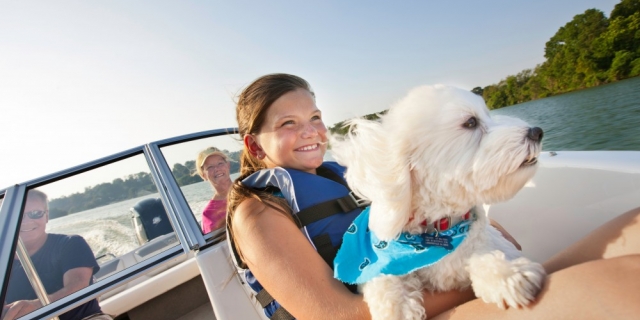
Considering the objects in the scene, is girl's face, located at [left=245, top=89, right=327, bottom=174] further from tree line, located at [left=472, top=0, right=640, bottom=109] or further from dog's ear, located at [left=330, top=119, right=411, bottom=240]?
tree line, located at [left=472, top=0, right=640, bottom=109]

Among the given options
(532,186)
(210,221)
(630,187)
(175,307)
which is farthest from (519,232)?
(175,307)

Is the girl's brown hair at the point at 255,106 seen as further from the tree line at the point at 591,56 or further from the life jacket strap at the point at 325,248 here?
the tree line at the point at 591,56

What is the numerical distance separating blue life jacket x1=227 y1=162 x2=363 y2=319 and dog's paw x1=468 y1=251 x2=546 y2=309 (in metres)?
0.60

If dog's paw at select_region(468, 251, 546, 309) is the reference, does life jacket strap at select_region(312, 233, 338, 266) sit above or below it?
above

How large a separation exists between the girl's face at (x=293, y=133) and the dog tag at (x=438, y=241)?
90 centimetres

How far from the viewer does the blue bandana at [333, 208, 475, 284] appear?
1.06 meters

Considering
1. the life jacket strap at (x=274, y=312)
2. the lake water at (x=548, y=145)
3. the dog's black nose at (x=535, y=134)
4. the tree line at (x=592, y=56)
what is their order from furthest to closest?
the tree line at (x=592, y=56)
the lake water at (x=548, y=145)
the life jacket strap at (x=274, y=312)
the dog's black nose at (x=535, y=134)

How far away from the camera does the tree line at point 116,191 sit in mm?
2238

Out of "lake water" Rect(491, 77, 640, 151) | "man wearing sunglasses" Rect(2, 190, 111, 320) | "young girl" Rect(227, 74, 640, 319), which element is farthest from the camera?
"lake water" Rect(491, 77, 640, 151)

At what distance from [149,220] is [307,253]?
9.59 ft

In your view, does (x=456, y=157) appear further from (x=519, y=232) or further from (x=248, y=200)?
(x=519, y=232)

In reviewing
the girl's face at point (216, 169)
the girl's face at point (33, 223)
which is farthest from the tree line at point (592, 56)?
the girl's face at point (33, 223)

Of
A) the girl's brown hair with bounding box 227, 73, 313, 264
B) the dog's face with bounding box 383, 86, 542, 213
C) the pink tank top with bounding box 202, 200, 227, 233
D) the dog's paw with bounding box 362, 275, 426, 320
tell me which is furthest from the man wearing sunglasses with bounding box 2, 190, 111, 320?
the dog's face with bounding box 383, 86, 542, 213

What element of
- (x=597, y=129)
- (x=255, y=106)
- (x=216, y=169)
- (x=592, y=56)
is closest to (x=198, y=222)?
(x=255, y=106)
